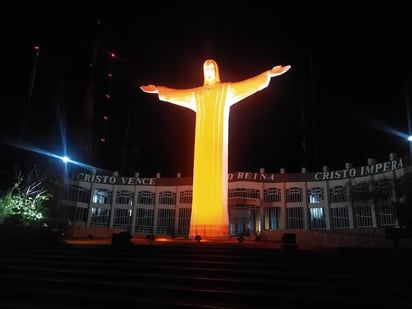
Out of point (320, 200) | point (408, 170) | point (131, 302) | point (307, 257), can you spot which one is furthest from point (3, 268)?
point (320, 200)

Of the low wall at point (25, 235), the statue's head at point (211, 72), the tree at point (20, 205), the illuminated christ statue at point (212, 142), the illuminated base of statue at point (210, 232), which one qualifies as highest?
the statue's head at point (211, 72)

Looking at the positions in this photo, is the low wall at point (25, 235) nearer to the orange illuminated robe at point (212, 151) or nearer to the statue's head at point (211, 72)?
the orange illuminated robe at point (212, 151)

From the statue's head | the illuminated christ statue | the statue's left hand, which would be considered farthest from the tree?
the statue's left hand

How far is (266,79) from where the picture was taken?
17141mm

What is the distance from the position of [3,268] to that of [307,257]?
8494 mm

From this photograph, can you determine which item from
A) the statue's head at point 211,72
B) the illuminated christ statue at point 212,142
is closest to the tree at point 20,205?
the illuminated christ statue at point 212,142

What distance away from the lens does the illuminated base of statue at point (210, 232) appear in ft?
54.5

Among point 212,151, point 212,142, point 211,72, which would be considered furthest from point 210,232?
point 211,72

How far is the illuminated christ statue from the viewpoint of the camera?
56.2 ft

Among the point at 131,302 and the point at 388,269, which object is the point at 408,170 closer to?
the point at 388,269

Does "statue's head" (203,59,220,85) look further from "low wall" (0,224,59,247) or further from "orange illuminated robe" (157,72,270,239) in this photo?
"low wall" (0,224,59,247)

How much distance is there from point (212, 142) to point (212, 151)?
0.54m

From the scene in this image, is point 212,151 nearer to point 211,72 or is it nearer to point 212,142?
point 212,142

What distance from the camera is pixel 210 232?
16.8 meters
